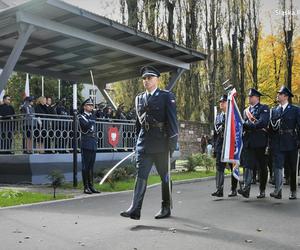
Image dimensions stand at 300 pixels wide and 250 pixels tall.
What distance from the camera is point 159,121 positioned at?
23.0ft

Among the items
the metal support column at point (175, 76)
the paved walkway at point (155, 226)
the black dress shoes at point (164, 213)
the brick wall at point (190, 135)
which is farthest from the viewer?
the brick wall at point (190, 135)

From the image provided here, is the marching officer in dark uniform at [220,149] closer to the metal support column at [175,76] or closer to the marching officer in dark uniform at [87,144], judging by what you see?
the marching officer in dark uniform at [87,144]

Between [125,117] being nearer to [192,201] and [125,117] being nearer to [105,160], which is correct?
[105,160]

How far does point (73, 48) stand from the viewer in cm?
1540

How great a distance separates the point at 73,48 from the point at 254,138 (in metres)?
7.73

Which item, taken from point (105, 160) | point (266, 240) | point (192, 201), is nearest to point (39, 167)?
point (105, 160)

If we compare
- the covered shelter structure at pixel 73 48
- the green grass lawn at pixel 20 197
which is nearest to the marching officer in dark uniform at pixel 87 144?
the green grass lawn at pixel 20 197

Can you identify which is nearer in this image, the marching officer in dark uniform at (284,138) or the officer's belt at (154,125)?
the officer's belt at (154,125)

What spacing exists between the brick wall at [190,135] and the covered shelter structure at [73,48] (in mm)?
14004

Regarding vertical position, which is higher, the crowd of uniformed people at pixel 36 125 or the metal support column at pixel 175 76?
the metal support column at pixel 175 76

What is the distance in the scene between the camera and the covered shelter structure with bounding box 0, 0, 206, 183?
39.0 feet

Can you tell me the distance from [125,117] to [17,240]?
1278cm

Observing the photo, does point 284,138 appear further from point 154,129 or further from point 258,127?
point 154,129

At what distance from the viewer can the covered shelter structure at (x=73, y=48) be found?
11.9 metres
